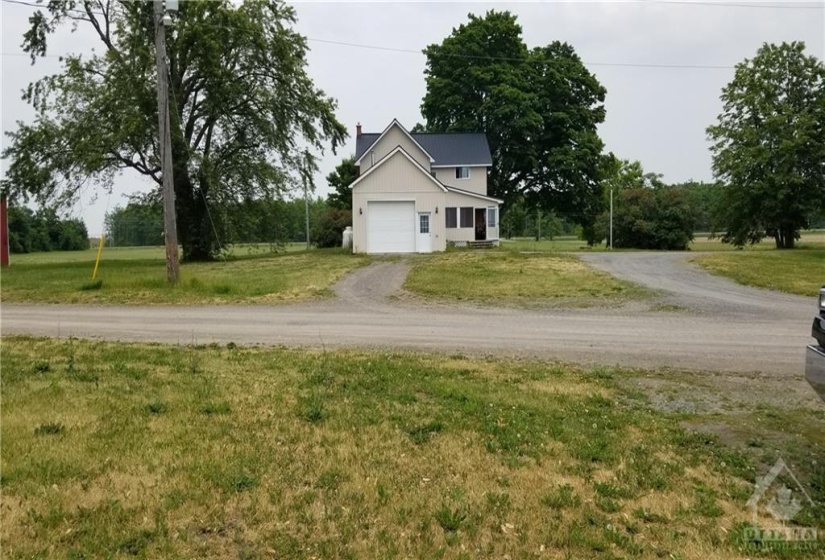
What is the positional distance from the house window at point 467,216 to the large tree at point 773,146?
14.2 metres

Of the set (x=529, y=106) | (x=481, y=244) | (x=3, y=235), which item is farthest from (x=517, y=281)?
(x=3, y=235)

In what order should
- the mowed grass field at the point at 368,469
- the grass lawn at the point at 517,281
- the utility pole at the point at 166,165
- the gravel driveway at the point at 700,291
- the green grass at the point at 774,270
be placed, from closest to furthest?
the mowed grass field at the point at 368,469, the gravel driveway at the point at 700,291, the grass lawn at the point at 517,281, the utility pole at the point at 166,165, the green grass at the point at 774,270

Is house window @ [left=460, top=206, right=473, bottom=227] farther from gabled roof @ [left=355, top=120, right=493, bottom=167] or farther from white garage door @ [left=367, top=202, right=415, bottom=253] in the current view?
white garage door @ [left=367, top=202, right=415, bottom=253]

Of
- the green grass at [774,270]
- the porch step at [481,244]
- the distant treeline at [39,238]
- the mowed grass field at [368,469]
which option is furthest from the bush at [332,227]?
the mowed grass field at [368,469]

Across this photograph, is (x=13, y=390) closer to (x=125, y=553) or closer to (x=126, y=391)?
(x=126, y=391)

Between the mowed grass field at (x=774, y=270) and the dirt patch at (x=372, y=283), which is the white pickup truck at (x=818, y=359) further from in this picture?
the mowed grass field at (x=774, y=270)

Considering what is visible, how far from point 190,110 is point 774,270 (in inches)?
1061

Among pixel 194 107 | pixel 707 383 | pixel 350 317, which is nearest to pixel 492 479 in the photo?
pixel 707 383

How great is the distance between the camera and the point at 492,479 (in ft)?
13.9

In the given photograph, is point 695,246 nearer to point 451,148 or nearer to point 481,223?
point 481,223

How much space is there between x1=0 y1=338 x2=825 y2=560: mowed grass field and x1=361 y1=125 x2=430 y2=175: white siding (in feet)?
98.1

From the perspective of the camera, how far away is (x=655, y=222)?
4278cm

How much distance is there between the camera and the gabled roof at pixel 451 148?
37375 millimetres
